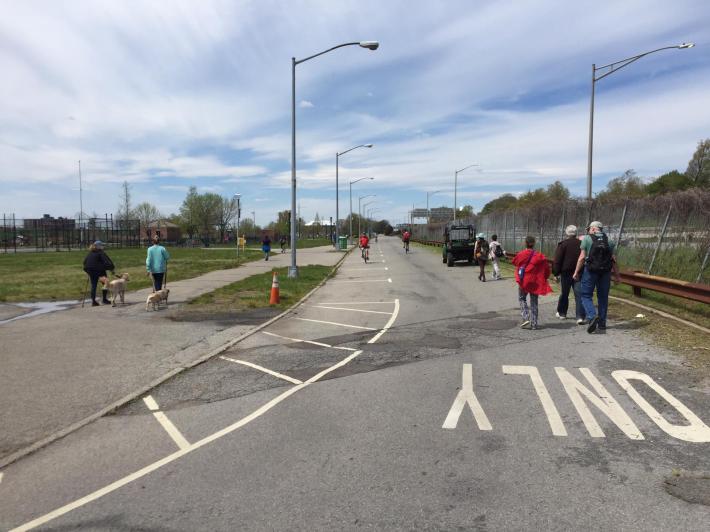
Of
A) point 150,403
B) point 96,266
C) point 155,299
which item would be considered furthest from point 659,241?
point 96,266

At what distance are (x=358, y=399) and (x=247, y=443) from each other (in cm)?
157

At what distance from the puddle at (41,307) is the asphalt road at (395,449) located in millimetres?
6877

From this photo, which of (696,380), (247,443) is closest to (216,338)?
(247,443)

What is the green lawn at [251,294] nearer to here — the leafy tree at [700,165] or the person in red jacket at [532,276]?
the person in red jacket at [532,276]

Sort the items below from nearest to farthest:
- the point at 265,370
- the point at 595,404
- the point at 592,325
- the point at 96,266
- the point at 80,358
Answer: the point at 595,404
the point at 265,370
the point at 80,358
the point at 592,325
the point at 96,266

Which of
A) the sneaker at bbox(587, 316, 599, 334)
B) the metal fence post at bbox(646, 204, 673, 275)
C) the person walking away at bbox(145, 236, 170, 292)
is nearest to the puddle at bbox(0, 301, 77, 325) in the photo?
the person walking away at bbox(145, 236, 170, 292)

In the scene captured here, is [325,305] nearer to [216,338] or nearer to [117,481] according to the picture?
[216,338]

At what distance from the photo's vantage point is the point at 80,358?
8211 millimetres

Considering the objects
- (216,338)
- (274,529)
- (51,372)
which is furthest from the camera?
(216,338)

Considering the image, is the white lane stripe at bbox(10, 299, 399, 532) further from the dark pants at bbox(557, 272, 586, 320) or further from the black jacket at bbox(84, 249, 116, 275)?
the black jacket at bbox(84, 249, 116, 275)

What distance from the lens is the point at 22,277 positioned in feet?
76.4

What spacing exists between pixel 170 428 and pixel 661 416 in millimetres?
4845

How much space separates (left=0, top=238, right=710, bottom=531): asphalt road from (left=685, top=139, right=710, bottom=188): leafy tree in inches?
2925

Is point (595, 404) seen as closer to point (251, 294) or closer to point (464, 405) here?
point (464, 405)
